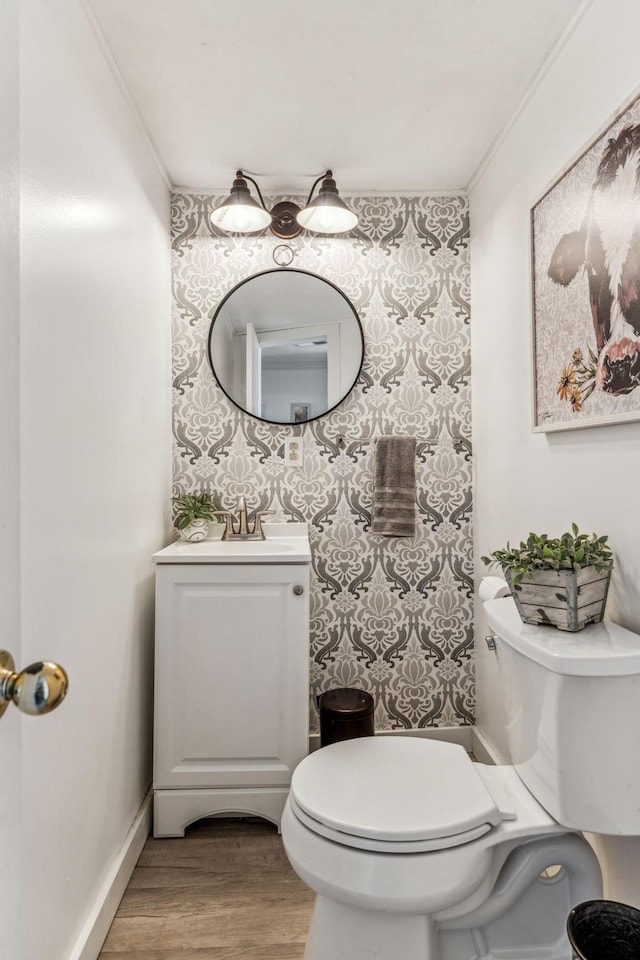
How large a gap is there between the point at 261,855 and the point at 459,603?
3.75 ft

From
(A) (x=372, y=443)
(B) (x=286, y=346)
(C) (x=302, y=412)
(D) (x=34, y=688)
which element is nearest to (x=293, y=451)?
(C) (x=302, y=412)

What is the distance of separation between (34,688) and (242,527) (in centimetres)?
167

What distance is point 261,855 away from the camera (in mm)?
1799

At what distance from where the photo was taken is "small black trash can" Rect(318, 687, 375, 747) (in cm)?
201

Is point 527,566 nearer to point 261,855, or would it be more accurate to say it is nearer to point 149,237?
point 261,855

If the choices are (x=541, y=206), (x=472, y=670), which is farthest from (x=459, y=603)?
(x=541, y=206)

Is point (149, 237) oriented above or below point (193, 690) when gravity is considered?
above

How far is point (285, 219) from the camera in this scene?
90.4 inches

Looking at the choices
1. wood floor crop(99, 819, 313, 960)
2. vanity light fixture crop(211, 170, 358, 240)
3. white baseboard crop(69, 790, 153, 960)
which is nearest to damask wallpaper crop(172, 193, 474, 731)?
vanity light fixture crop(211, 170, 358, 240)

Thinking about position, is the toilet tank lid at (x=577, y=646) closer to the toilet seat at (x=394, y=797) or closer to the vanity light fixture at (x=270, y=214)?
the toilet seat at (x=394, y=797)

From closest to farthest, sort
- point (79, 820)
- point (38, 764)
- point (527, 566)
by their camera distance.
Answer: point (38, 764)
point (527, 566)
point (79, 820)

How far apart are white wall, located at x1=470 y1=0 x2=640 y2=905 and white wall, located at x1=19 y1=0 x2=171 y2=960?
119cm

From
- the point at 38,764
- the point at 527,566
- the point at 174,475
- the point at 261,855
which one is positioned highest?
the point at 174,475

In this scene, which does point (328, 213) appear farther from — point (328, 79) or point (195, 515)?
point (195, 515)
